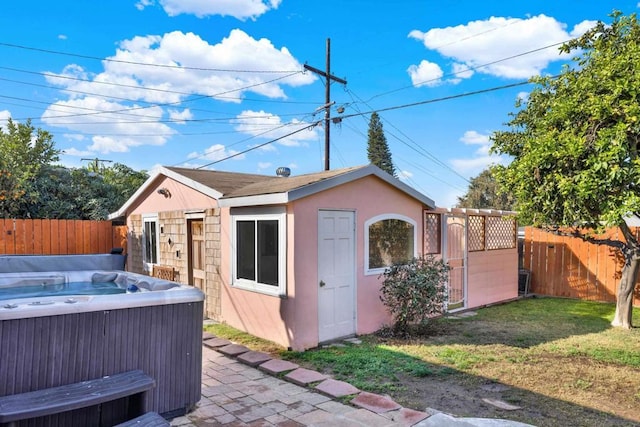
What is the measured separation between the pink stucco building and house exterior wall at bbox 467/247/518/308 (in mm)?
140

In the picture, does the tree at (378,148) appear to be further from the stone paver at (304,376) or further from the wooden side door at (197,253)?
the stone paver at (304,376)

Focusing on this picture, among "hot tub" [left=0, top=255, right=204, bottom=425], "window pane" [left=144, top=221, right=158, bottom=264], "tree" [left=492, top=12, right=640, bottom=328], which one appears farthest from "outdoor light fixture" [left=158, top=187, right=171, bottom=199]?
"tree" [left=492, top=12, right=640, bottom=328]

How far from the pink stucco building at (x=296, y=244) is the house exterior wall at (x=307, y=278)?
16mm

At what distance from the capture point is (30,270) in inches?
283

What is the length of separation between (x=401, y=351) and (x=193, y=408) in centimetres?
329

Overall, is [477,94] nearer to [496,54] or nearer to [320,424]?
[496,54]

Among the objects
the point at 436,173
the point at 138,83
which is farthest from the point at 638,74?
the point at 436,173

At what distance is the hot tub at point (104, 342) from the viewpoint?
119 inches

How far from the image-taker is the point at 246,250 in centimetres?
702

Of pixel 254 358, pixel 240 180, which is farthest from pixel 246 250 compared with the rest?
pixel 240 180

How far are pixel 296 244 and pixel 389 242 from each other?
92.2 inches

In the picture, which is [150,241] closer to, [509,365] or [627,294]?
[509,365]

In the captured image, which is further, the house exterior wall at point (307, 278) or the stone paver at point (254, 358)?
the house exterior wall at point (307, 278)

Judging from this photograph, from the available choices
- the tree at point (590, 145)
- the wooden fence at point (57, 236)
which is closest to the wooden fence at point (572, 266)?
the tree at point (590, 145)
